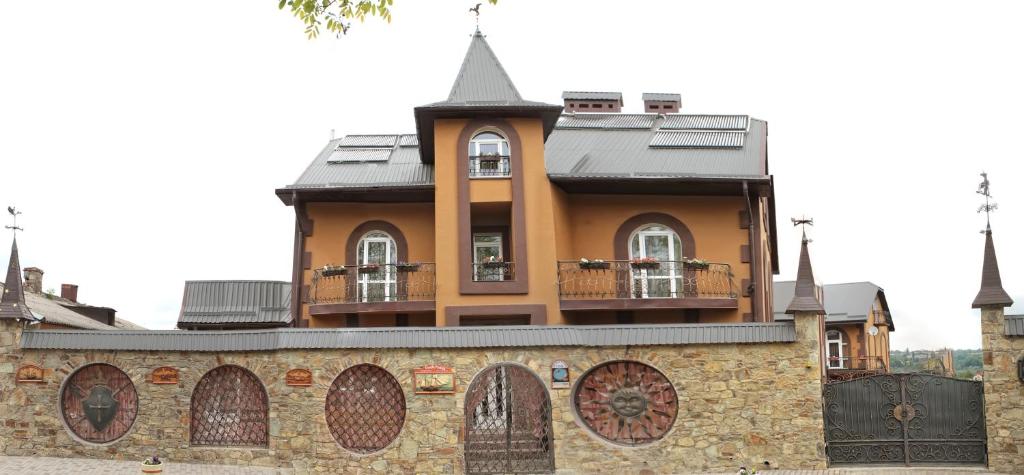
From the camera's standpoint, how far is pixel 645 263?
20406 mm

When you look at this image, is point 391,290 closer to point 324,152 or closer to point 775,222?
point 324,152

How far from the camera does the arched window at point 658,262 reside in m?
20.8

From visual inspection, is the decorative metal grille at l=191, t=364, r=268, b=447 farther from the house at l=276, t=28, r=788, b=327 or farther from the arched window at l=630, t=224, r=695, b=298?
the arched window at l=630, t=224, r=695, b=298

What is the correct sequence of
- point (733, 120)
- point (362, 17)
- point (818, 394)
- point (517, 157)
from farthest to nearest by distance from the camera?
point (733, 120)
point (517, 157)
point (818, 394)
point (362, 17)

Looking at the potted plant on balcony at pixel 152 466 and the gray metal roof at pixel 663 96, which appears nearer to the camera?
the potted plant on balcony at pixel 152 466

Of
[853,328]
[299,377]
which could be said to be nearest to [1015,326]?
[299,377]

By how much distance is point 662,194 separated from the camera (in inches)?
860

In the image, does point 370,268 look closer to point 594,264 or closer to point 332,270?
point 332,270

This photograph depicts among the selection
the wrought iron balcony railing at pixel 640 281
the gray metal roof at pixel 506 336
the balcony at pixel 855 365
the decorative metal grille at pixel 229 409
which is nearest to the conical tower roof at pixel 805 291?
the gray metal roof at pixel 506 336

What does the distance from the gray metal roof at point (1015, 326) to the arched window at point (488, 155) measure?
32.4 ft

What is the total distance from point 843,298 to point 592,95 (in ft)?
71.8

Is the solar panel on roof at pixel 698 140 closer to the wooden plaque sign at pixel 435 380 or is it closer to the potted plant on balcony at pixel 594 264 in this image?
the potted plant on balcony at pixel 594 264

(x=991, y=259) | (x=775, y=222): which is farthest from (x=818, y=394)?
(x=775, y=222)

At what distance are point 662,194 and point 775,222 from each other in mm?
7205
